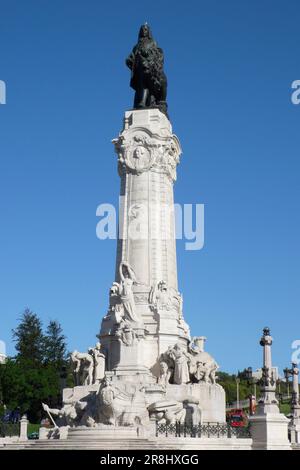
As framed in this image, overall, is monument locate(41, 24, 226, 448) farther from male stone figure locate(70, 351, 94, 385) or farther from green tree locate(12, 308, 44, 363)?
green tree locate(12, 308, 44, 363)

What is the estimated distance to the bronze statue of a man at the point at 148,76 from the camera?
45969mm

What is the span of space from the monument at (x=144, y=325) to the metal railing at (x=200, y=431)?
0.48 meters

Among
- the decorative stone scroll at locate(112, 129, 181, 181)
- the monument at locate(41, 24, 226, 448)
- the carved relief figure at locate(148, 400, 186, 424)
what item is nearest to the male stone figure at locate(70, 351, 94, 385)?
the monument at locate(41, 24, 226, 448)

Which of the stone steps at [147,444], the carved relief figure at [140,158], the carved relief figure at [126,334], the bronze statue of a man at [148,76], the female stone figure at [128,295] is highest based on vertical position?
the bronze statue of a man at [148,76]

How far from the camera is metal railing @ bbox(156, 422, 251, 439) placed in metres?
30.9

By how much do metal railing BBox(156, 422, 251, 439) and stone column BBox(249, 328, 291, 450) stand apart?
57 cm

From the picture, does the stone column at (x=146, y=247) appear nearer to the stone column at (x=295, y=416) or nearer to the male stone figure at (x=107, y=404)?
the male stone figure at (x=107, y=404)

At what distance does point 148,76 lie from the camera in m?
46.0

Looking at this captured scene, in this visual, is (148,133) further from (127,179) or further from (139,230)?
(139,230)

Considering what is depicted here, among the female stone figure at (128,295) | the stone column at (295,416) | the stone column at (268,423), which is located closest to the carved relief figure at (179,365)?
the female stone figure at (128,295)

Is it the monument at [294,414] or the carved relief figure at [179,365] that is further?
the monument at [294,414]

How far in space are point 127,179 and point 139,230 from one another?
3.11m
